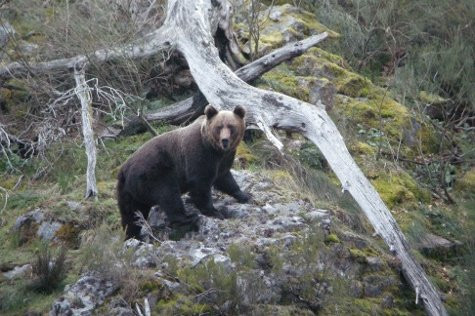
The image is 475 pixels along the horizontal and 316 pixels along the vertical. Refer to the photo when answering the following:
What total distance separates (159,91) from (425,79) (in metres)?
5.15

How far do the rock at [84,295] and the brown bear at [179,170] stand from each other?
1.23 m

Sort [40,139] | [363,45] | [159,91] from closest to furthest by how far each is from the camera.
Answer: [40,139] → [159,91] → [363,45]

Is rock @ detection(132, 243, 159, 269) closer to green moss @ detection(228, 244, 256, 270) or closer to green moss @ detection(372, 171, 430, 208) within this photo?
green moss @ detection(228, 244, 256, 270)

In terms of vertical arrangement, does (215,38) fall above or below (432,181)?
above

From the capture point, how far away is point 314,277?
7812mm

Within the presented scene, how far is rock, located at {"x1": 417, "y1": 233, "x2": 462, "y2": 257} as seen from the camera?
1080 centimetres

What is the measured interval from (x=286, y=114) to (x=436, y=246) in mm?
3080

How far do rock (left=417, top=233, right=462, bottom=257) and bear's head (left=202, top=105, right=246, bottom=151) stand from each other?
358 cm

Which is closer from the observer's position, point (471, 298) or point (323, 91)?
point (471, 298)

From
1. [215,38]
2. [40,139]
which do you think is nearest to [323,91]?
[215,38]

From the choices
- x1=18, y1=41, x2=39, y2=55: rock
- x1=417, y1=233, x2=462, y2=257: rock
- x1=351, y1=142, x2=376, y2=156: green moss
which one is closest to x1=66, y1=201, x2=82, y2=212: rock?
x1=18, y1=41, x2=39, y2=55: rock

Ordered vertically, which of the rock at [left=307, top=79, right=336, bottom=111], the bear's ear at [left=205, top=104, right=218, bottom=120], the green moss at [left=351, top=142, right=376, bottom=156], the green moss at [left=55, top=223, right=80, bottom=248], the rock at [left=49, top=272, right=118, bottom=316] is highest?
the bear's ear at [left=205, top=104, right=218, bottom=120]

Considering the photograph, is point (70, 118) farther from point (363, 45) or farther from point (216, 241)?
point (363, 45)

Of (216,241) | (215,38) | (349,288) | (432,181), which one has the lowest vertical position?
(432,181)
